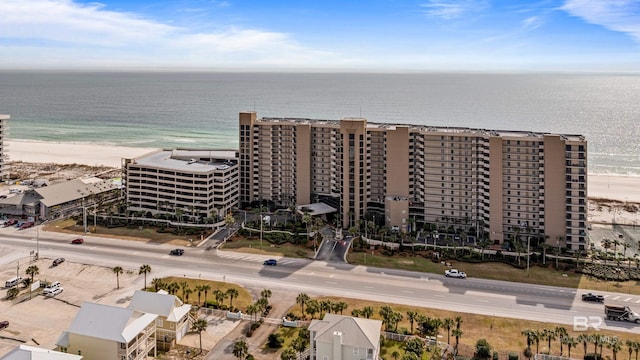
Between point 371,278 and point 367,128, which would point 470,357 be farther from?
point 367,128

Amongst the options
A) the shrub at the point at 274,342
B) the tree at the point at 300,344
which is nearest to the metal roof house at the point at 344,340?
the tree at the point at 300,344

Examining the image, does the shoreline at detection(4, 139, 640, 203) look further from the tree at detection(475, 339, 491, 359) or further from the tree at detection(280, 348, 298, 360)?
the tree at detection(280, 348, 298, 360)

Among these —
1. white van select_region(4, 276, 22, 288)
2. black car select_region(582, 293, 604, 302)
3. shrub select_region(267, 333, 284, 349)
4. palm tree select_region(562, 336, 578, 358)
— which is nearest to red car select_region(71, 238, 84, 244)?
white van select_region(4, 276, 22, 288)

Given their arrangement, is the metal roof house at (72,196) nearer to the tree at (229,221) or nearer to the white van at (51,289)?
the tree at (229,221)

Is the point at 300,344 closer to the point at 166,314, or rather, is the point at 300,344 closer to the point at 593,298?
the point at 166,314

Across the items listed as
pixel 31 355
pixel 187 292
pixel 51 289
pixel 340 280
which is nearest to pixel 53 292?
pixel 51 289

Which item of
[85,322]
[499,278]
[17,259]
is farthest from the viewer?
[17,259]

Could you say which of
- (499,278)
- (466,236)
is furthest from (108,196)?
(499,278)

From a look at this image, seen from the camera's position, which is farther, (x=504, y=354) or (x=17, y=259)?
(x=17, y=259)
